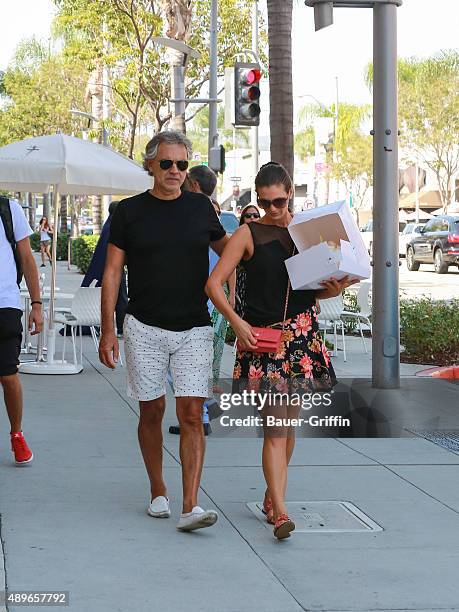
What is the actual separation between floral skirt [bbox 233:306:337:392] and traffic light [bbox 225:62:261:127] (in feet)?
37.3

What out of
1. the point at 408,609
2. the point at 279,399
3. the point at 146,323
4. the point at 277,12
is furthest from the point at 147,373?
the point at 277,12

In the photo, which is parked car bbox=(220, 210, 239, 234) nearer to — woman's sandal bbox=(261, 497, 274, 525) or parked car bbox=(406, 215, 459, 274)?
woman's sandal bbox=(261, 497, 274, 525)

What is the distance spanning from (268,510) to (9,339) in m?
1.99

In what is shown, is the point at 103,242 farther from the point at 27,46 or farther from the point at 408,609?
the point at 27,46

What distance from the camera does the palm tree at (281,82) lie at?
14.5 metres

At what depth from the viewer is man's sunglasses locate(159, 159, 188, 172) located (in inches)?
235

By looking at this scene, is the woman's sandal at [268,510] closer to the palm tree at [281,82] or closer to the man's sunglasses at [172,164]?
the man's sunglasses at [172,164]

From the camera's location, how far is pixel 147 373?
6008 mm

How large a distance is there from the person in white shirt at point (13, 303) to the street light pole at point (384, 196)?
4.32 m

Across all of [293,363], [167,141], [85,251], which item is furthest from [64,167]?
[85,251]

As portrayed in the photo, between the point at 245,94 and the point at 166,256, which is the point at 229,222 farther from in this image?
the point at 245,94

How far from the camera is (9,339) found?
7086 millimetres

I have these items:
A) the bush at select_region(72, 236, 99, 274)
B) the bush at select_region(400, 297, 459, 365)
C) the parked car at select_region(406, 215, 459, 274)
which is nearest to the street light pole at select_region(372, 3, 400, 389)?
the bush at select_region(400, 297, 459, 365)

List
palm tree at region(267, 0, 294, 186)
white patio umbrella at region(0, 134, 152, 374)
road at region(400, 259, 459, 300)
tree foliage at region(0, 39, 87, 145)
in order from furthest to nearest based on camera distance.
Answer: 1. tree foliage at region(0, 39, 87, 145)
2. road at region(400, 259, 459, 300)
3. palm tree at region(267, 0, 294, 186)
4. white patio umbrella at region(0, 134, 152, 374)
